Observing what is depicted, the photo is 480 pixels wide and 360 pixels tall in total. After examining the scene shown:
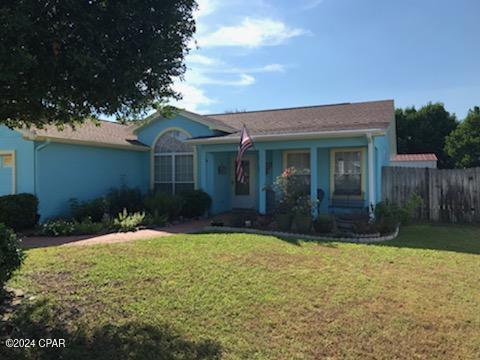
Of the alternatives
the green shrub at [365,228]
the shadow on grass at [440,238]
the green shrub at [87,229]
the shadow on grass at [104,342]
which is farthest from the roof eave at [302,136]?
the shadow on grass at [104,342]

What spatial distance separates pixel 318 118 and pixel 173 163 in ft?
20.7

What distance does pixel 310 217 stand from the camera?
10930mm

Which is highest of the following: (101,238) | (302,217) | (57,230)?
(302,217)

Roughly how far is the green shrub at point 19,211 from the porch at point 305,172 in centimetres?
592

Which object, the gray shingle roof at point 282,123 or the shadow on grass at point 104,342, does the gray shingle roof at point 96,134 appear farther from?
the shadow on grass at point 104,342

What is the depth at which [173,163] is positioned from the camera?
53.0 ft

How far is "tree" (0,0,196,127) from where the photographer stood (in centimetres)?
400

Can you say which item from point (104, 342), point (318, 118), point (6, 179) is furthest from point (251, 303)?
point (6, 179)

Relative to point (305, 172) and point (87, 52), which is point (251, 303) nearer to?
point (87, 52)

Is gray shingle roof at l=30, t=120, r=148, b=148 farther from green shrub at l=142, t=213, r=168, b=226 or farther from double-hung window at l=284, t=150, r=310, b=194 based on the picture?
double-hung window at l=284, t=150, r=310, b=194

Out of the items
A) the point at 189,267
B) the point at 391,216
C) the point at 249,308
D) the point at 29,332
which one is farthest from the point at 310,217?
the point at 29,332

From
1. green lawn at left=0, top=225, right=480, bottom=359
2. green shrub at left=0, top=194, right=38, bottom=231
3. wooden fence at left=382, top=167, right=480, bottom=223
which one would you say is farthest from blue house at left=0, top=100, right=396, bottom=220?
green lawn at left=0, top=225, right=480, bottom=359

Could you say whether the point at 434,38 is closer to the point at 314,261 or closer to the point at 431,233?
the point at 431,233

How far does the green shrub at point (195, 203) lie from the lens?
1402 centimetres
